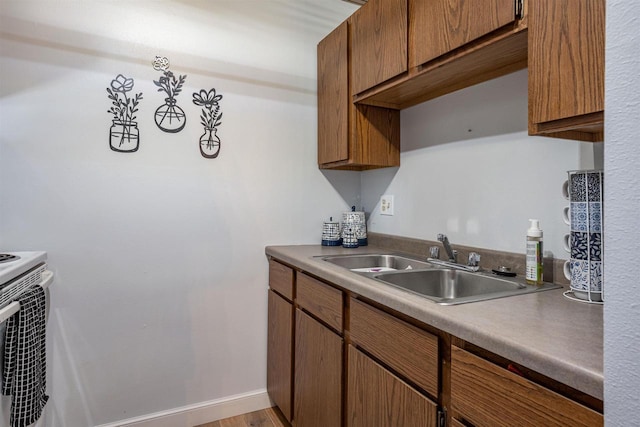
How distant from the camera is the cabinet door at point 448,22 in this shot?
3.59 feet

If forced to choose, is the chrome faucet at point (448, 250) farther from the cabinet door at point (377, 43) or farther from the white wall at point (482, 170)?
the cabinet door at point (377, 43)

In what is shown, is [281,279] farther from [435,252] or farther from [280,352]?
[435,252]

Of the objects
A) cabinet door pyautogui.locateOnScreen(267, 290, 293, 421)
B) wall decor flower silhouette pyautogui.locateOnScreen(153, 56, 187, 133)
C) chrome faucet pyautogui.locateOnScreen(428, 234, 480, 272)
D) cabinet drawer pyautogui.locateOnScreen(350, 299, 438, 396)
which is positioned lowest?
cabinet door pyautogui.locateOnScreen(267, 290, 293, 421)

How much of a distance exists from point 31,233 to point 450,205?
196cm

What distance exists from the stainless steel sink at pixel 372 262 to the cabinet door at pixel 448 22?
92 cm

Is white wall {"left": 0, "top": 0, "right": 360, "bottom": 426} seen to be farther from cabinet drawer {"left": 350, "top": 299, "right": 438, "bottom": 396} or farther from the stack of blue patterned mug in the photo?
the stack of blue patterned mug

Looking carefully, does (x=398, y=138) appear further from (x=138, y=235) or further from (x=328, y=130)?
(x=138, y=235)

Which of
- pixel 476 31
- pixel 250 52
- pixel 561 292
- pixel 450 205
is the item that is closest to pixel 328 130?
pixel 250 52

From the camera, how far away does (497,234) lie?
1.43 metres

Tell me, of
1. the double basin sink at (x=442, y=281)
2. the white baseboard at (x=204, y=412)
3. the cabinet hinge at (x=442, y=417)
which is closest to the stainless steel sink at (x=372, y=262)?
the double basin sink at (x=442, y=281)

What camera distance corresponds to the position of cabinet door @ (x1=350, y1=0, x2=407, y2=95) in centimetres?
149

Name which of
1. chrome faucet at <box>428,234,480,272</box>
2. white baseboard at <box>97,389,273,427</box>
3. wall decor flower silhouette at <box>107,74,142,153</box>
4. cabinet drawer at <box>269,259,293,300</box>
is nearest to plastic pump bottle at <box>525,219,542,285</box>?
chrome faucet at <box>428,234,480,272</box>

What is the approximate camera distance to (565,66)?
890 mm

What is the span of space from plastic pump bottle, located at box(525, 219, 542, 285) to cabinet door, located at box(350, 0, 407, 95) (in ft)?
2.70
